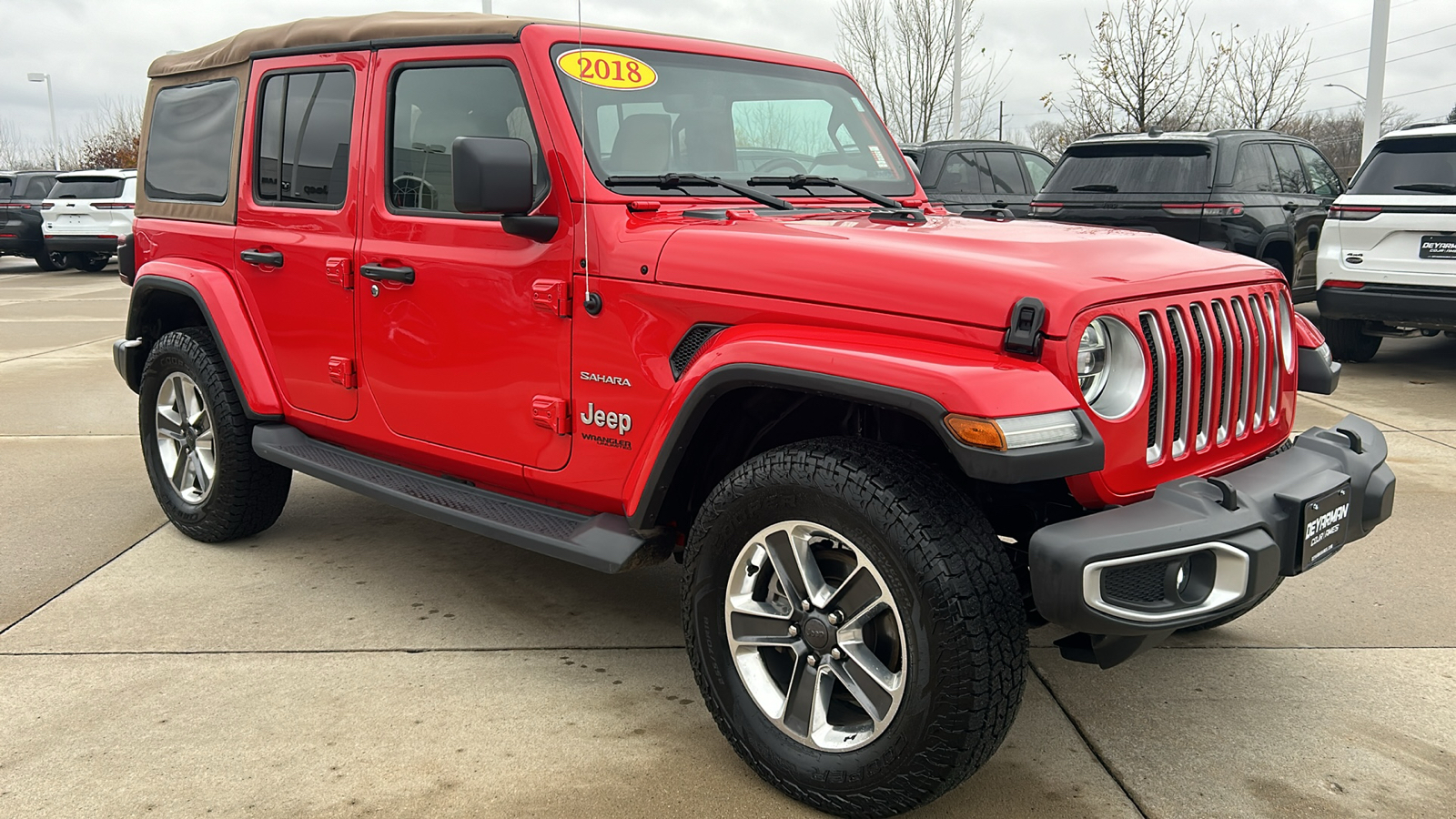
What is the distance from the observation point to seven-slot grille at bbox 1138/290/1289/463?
8.99 ft

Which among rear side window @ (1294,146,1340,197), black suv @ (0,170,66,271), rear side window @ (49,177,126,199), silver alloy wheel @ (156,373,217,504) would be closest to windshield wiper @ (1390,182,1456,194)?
rear side window @ (1294,146,1340,197)

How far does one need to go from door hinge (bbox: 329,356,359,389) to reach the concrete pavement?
0.79 meters

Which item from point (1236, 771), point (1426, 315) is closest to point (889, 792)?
point (1236, 771)

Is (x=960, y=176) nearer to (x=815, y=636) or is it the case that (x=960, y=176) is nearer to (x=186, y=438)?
(x=186, y=438)

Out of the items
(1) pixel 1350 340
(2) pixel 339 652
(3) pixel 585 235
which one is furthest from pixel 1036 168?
(2) pixel 339 652

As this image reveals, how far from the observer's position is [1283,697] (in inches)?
136

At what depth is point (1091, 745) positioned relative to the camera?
3186 mm

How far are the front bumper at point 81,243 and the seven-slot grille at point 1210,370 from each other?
64.6 feet

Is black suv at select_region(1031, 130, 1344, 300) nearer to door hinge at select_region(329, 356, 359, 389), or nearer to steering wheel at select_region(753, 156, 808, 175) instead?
steering wheel at select_region(753, 156, 808, 175)

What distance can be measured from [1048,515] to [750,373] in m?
0.81

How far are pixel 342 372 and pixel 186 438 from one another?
1221mm

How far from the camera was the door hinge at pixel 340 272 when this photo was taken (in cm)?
398

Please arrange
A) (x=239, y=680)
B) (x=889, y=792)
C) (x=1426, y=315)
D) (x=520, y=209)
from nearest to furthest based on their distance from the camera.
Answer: (x=889, y=792) → (x=520, y=209) → (x=239, y=680) → (x=1426, y=315)

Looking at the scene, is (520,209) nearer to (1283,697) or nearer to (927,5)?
(1283,697)
